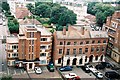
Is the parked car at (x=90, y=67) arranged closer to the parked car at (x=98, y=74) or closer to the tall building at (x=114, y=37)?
Result: the parked car at (x=98, y=74)

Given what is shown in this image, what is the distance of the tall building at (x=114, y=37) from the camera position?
1829 cm

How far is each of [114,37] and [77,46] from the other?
3.73 m

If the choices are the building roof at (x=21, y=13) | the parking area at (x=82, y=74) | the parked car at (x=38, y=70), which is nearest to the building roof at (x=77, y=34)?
the parking area at (x=82, y=74)

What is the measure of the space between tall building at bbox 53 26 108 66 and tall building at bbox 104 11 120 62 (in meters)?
1.11

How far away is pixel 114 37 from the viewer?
1898cm

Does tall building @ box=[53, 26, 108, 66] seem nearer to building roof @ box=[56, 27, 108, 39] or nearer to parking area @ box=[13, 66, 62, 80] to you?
building roof @ box=[56, 27, 108, 39]

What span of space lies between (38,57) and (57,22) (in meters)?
13.8

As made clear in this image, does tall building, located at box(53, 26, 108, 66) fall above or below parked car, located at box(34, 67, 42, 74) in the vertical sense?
above

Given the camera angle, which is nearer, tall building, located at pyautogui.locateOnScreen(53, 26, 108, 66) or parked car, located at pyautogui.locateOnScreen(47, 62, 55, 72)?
parked car, located at pyautogui.locateOnScreen(47, 62, 55, 72)

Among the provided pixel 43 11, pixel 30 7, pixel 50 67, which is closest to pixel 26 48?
pixel 50 67

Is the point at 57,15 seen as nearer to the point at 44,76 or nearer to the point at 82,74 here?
the point at 82,74

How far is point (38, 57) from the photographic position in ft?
53.2

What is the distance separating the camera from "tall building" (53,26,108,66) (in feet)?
54.3

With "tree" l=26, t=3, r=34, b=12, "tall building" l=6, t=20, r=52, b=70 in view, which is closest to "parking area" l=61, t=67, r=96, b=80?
"tall building" l=6, t=20, r=52, b=70
